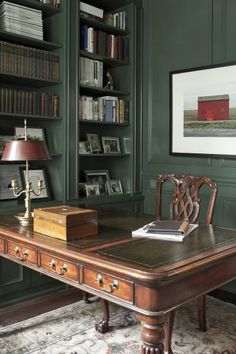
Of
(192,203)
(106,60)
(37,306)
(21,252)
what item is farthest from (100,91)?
(21,252)

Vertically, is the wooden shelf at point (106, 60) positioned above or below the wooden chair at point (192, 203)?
above

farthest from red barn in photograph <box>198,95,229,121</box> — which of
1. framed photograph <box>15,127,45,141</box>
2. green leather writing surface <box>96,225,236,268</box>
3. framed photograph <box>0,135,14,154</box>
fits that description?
framed photograph <box>0,135,14,154</box>

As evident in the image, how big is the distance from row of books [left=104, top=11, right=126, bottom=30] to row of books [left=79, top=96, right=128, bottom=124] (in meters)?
0.70

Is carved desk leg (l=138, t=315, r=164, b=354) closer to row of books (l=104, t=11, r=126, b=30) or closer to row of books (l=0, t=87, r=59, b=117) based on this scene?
row of books (l=0, t=87, r=59, b=117)

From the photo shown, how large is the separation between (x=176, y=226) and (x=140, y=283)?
0.63 m

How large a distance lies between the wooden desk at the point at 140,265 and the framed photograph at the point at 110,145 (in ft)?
5.85

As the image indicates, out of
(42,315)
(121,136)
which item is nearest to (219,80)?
(121,136)

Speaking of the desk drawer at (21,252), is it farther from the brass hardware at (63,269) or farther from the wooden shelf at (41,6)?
the wooden shelf at (41,6)

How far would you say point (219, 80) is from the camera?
10.6ft

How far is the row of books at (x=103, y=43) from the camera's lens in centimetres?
345

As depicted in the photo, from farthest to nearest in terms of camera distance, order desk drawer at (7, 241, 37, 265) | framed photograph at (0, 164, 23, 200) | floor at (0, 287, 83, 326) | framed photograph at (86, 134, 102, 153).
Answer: framed photograph at (86, 134, 102, 153) < framed photograph at (0, 164, 23, 200) < floor at (0, 287, 83, 326) < desk drawer at (7, 241, 37, 265)

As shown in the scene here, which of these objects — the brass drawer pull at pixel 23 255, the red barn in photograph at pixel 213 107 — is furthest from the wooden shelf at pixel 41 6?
the brass drawer pull at pixel 23 255

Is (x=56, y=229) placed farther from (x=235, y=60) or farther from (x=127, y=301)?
(x=235, y=60)

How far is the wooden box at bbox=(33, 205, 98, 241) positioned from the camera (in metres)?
1.82
